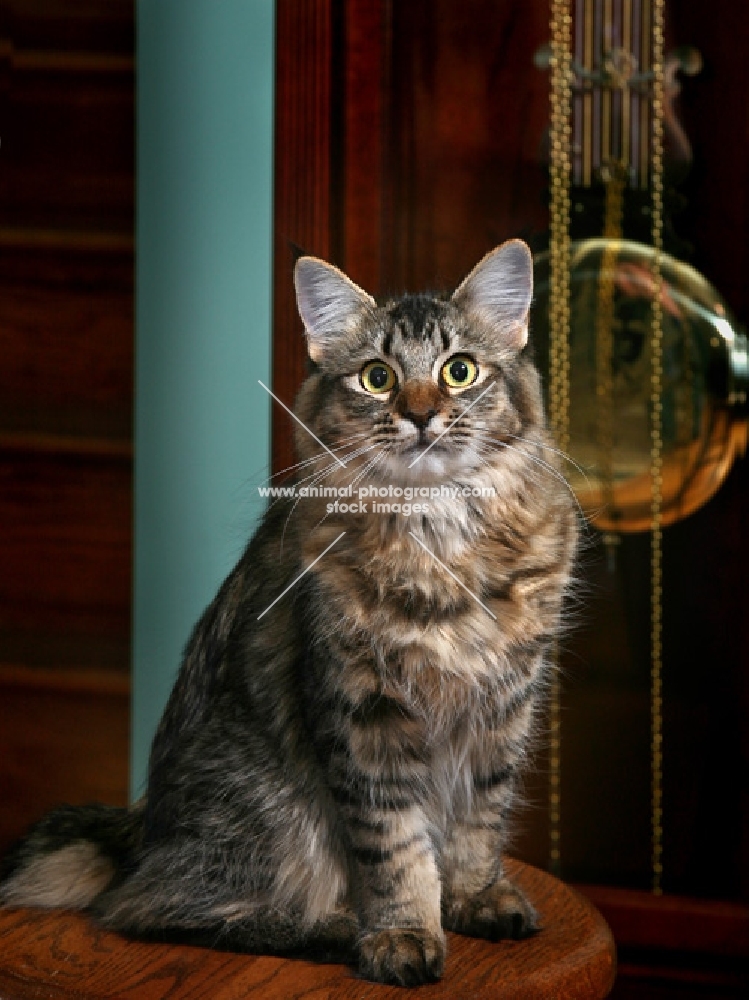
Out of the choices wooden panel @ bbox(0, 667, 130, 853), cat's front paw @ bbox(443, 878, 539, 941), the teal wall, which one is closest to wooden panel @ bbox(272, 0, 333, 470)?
the teal wall

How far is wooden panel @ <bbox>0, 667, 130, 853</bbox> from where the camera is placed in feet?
2.93

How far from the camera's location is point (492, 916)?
0.86 meters

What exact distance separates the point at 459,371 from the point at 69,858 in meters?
0.45

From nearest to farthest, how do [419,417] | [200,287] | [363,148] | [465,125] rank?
[419,417] < [200,287] < [363,148] < [465,125]

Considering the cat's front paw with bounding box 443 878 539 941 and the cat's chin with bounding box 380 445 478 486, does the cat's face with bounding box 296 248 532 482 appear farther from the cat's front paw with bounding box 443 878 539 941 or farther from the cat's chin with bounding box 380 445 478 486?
the cat's front paw with bounding box 443 878 539 941

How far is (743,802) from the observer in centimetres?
121

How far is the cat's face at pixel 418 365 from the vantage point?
0.73 metres

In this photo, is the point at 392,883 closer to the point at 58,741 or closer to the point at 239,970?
the point at 239,970

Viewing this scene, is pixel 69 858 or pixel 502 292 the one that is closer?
pixel 502 292

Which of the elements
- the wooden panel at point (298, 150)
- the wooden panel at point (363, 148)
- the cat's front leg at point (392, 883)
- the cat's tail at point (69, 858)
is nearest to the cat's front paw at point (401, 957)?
the cat's front leg at point (392, 883)

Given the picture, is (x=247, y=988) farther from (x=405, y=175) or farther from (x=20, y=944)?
(x=405, y=175)

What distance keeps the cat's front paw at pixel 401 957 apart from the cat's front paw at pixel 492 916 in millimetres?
70

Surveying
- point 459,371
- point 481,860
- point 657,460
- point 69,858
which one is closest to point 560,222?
point 657,460

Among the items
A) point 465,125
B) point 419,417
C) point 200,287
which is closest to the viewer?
point 419,417
